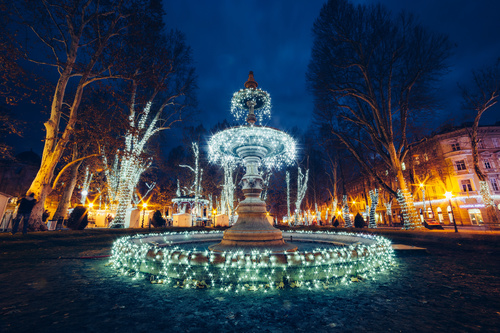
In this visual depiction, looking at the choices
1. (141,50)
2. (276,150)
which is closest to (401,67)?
(276,150)

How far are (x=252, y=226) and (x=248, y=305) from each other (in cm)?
332

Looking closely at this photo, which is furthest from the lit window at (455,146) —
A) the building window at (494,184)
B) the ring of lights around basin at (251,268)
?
the ring of lights around basin at (251,268)

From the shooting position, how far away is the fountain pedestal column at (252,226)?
228 inches

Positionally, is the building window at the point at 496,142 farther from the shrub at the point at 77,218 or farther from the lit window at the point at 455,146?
the shrub at the point at 77,218

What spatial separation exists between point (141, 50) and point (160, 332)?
16.7 meters

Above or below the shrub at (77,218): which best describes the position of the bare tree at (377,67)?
above

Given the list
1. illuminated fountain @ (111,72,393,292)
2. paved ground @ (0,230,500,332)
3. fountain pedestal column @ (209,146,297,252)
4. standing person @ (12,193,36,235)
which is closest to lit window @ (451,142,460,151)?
paved ground @ (0,230,500,332)

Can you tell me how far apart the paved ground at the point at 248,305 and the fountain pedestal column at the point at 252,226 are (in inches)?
93.1

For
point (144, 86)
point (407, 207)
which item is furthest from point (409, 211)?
point (144, 86)

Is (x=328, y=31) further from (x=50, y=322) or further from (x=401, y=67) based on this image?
(x=50, y=322)

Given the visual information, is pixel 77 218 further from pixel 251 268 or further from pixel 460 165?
pixel 460 165

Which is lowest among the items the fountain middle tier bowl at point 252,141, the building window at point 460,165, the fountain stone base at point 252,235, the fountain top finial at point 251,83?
the fountain stone base at point 252,235

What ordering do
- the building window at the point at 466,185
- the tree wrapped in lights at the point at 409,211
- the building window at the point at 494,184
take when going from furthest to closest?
the building window at the point at 466,185 < the building window at the point at 494,184 < the tree wrapped in lights at the point at 409,211

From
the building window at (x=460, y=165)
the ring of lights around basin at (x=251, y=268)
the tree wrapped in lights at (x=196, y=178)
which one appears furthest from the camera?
the building window at (x=460, y=165)
